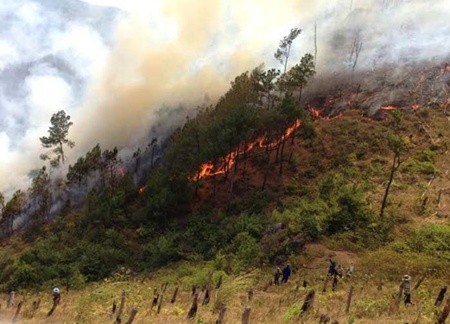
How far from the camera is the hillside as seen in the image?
21141 millimetres

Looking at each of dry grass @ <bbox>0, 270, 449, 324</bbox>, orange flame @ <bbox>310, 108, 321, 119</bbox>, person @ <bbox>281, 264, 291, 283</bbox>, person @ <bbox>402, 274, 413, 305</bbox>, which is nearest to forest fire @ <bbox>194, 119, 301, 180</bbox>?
orange flame @ <bbox>310, 108, 321, 119</bbox>

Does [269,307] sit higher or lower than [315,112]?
lower

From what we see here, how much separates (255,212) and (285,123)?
11563 mm

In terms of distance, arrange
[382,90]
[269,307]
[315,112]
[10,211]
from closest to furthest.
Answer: [269,307] → [382,90] → [315,112] → [10,211]

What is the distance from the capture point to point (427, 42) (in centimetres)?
7006

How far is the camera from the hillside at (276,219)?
21.1 m

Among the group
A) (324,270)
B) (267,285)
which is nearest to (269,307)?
(267,285)

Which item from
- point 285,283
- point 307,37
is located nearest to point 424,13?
point 307,37

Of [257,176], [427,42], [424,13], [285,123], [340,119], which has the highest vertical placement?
[424,13]

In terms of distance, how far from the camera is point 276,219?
36.8m

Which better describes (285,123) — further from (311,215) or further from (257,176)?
(311,215)

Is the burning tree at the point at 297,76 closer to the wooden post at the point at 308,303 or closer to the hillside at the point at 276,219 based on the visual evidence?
the hillside at the point at 276,219

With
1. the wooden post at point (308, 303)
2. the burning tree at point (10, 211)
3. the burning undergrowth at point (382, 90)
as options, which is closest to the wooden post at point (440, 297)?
the wooden post at point (308, 303)

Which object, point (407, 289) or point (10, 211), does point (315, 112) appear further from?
point (10, 211)
